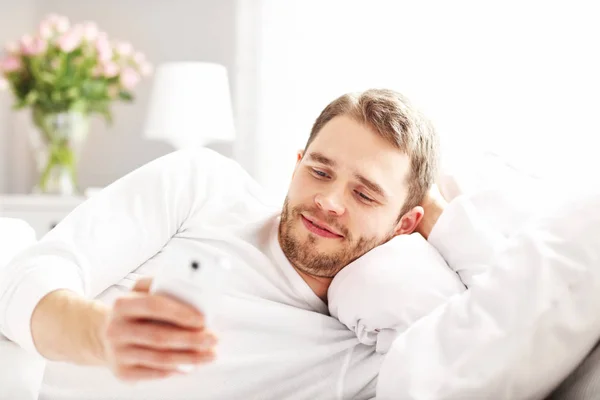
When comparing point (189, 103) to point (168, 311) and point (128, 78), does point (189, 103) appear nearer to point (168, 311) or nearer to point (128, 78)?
point (128, 78)

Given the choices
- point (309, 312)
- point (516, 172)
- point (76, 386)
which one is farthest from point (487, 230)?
point (76, 386)

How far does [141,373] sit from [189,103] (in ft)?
7.58

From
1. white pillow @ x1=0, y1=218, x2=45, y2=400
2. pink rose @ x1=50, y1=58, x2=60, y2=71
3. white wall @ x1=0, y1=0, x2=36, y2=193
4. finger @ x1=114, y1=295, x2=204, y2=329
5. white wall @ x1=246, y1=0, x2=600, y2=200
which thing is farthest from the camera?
white wall @ x1=0, y1=0, x2=36, y2=193

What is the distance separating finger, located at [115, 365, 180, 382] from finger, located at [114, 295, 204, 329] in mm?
72

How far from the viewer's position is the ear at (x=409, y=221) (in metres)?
1.37

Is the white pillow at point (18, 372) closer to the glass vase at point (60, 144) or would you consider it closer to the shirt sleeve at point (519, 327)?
the shirt sleeve at point (519, 327)

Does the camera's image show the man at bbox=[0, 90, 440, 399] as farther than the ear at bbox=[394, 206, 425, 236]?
No

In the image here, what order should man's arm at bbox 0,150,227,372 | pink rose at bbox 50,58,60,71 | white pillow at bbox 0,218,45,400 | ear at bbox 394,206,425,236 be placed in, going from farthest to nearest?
1. pink rose at bbox 50,58,60,71
2. ear at bbox 394,206,425,236
3. white pillow at bbox 0,218,45,400
4. man's arm at bbox 0,150,227,372

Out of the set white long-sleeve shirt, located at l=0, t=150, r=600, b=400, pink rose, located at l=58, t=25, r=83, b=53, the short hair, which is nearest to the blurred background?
pink rose, located at l=58, t=25, r=83, b=53

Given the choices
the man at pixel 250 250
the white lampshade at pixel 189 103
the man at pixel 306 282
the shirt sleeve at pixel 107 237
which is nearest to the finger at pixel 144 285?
the man at pixel 306 282

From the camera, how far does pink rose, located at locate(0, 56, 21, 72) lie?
123 inches

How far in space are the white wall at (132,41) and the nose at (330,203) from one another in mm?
2311

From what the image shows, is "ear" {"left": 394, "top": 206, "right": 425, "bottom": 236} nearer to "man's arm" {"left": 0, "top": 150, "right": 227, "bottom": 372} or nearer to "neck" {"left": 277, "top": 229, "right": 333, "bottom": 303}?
"neck" {"left": 277, "top": 229, "right": 333, "bottom": 303}

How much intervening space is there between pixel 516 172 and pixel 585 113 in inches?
62.1
